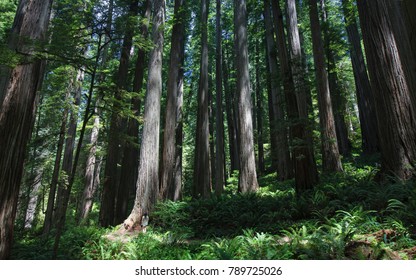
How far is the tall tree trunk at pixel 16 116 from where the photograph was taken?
3.89 metres

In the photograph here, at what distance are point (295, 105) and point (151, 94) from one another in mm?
4348

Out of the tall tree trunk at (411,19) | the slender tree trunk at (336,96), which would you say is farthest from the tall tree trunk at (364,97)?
the tall tree trunk at (411,19)

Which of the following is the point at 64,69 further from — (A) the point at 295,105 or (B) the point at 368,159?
(B) the point at 368,159

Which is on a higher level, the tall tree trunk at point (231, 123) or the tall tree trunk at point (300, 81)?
the tall tree trunk at point (231, 123)

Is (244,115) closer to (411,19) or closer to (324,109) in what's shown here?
(324,109)

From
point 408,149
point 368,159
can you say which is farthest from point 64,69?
point 368,159

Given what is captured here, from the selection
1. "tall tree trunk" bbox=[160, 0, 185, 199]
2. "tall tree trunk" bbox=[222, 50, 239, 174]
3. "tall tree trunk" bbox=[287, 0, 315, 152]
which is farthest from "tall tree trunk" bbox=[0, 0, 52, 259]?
"tall tree trunk" bbox=[222, 50, 239, 174]

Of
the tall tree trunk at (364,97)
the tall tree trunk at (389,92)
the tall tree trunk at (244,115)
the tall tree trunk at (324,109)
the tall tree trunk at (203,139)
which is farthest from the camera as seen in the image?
the tall tree trunk at (364,97)

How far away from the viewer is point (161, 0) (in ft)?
27.3

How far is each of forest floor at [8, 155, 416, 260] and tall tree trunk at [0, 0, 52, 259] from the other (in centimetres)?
142

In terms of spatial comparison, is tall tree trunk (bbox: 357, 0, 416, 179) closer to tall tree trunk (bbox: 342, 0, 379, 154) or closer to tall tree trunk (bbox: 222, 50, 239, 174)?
tall tree trunk (bbox: 342, 0, 379, 154)

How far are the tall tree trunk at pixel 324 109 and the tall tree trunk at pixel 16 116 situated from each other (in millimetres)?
8216

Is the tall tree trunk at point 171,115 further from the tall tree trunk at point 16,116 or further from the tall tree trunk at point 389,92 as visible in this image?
the tall tree trunk at point 389,92

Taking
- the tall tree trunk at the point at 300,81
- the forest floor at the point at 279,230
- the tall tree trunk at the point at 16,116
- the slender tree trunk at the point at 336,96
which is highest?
the slender tree trunk at the point at 336,96
